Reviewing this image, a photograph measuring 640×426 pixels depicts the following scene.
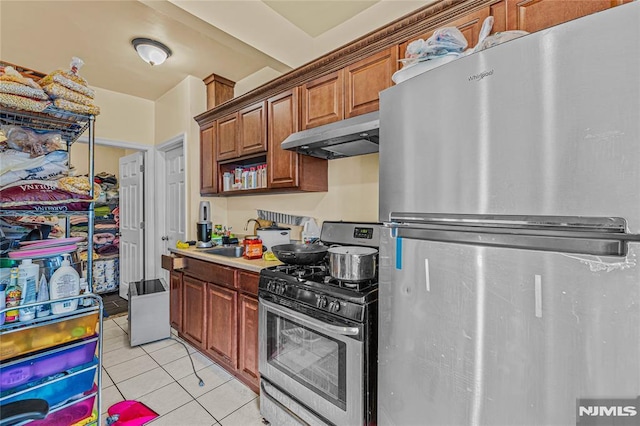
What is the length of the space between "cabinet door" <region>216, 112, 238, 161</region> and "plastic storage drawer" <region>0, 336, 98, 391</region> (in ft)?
6.52

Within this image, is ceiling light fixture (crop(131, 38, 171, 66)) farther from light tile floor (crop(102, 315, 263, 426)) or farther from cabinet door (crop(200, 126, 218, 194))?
light tile floor (crop(102, 315, 263, 426))

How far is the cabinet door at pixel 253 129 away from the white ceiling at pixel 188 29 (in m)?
0.46

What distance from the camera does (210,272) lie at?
228cm

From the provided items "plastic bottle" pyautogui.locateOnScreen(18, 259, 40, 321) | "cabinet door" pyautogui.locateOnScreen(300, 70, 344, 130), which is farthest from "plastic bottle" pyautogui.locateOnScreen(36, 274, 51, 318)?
"cabinet door" pyautogui.locateOnScreen(300, 70, 344, 130)

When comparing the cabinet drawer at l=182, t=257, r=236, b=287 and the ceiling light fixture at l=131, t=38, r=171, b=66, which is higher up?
the ceiling light fixture at l=131, t=38, r=171, b=66

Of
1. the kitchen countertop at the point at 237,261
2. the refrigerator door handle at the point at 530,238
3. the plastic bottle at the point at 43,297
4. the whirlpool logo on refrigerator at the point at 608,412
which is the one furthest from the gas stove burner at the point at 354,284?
the plastic bottle at the point at 43,297

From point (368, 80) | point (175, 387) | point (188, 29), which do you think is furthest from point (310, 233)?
point (188, 29)

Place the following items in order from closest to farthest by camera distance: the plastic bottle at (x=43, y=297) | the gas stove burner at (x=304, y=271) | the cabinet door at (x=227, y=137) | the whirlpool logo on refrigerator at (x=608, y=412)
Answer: the whirlpool logo on refrigerator at (x=608, y=412) < the plastic bottle at (x=43, y=297) < the gas stove burner at (x=304, y=271) < the cabinet door at (x=227, y=137)

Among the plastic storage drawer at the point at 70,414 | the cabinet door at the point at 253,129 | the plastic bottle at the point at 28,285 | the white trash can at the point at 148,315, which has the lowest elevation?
the white trash can at the point at 148,315

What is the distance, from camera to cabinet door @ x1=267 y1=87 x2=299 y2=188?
89.2 inches

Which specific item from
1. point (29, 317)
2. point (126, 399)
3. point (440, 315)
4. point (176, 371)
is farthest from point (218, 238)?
point (440, 315)

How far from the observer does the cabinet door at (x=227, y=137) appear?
283 cm

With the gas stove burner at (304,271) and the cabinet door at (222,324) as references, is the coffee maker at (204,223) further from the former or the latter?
the gas stove burner at (304,271)

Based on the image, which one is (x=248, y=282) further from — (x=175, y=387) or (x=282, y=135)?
(x=282, y=135)
